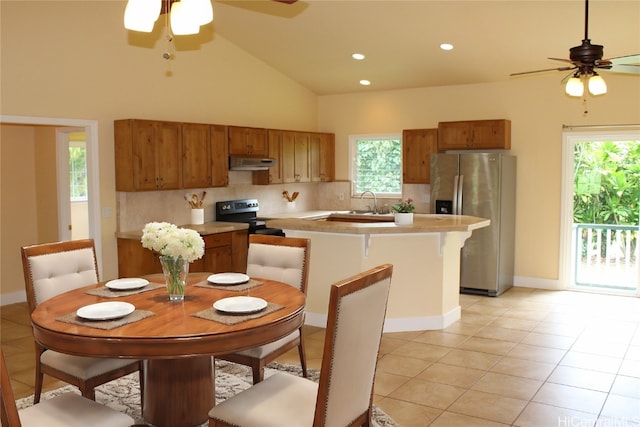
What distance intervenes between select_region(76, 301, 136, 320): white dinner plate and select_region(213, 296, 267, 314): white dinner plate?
42 cm

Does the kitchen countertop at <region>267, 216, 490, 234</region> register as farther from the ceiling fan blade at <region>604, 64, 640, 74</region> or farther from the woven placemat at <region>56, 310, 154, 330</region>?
the woven placemat at <region>56, 310, 154, 330</region>

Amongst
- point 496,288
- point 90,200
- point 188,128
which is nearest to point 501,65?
point 496,288

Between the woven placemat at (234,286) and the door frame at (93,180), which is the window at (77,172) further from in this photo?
the woven placemat at (234,286)

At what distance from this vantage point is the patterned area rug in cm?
360

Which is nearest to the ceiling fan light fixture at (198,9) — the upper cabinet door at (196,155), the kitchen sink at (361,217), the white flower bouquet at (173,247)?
the white flower bouquet at (173,247)

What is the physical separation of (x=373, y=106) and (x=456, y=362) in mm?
4817

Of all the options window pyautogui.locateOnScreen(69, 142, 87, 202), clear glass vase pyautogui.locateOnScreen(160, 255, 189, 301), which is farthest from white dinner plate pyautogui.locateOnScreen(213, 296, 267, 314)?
window pyautogui.locateOnScreen(69, 142, 87, 202)

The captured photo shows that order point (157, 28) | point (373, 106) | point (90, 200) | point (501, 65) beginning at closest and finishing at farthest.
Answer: point (90, 200) → point (157, 28) → point (501, 65) → point (373, 106)

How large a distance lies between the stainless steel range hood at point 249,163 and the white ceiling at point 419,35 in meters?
1.43

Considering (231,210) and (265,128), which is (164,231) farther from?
(265,128)

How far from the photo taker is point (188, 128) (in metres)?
6.41

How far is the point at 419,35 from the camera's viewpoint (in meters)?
6.25

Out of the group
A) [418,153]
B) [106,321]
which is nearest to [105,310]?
[106,321]

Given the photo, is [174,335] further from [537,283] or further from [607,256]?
[607,256]
